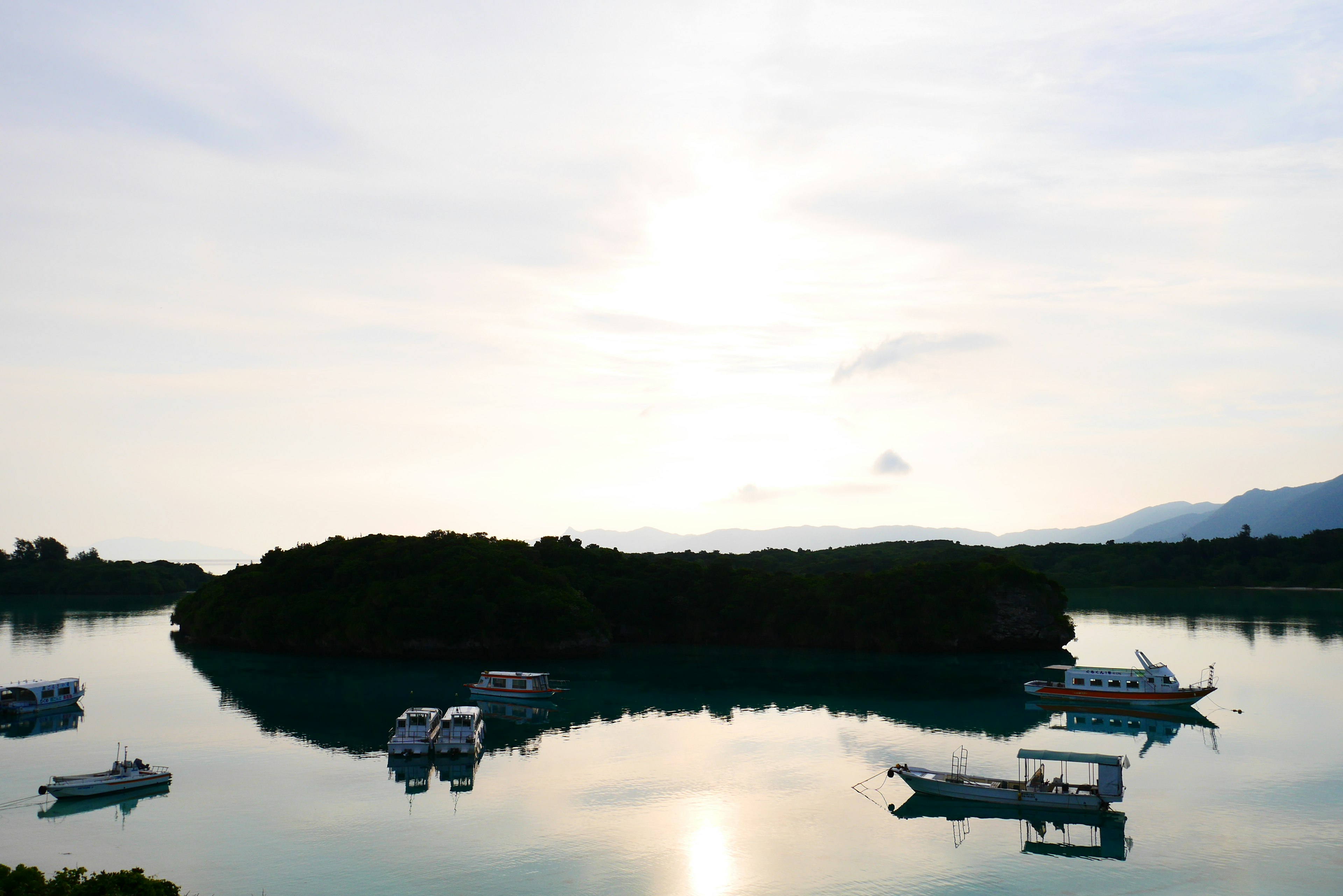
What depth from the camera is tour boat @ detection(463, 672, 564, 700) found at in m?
75.9

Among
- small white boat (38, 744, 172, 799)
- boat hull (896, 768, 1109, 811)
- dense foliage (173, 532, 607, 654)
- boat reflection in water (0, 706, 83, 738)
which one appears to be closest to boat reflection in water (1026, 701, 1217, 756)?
boat hull (896, 768, 1109, 811)

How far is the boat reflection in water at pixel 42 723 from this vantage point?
65375 millimetres

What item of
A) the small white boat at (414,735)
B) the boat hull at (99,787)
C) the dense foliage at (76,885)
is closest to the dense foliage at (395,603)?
the small white boat at (414,735)

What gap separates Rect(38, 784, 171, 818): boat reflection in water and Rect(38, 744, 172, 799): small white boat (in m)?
0.22

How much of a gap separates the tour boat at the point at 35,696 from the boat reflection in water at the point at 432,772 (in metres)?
40.3

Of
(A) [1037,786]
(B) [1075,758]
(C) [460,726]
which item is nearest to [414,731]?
(C) [460,726]

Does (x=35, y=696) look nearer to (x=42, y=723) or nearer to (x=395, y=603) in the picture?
(x=42, y=723)

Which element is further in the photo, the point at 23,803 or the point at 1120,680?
the point at 1120,680

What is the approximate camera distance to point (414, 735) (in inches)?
2124

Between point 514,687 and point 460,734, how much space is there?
2226 centimetres

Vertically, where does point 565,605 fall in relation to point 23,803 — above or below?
above

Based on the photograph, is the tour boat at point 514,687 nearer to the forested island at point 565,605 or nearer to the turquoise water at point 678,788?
the turquoise water at point 678,788

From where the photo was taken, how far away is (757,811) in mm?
43875

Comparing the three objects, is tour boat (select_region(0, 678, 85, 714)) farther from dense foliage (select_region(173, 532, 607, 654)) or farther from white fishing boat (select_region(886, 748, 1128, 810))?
white fishing boat (select_region(886, 748, 1128, 810))
